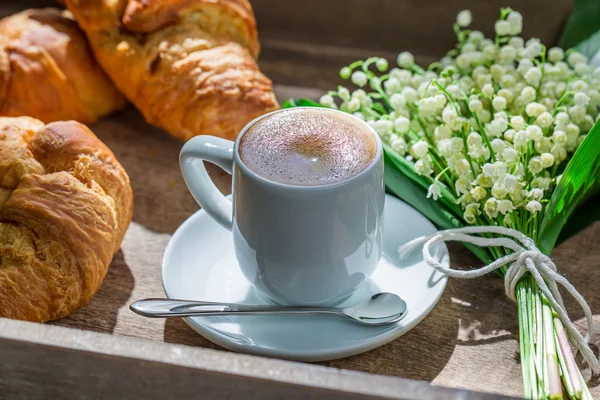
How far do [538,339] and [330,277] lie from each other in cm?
25

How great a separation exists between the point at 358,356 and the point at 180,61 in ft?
1.98

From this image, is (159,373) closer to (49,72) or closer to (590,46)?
(49,72)

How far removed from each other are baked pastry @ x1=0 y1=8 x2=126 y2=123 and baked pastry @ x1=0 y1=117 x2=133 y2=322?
0.21 meters

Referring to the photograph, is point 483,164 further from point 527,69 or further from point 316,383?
point 316,383

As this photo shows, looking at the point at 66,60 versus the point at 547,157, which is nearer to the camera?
the point at 547,157

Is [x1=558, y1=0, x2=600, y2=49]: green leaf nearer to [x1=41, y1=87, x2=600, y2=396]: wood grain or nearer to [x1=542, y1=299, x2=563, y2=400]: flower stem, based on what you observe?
[x1=41, y1=87, x2=600, y2=396]: wood grain

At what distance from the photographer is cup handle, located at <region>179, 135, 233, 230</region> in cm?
85

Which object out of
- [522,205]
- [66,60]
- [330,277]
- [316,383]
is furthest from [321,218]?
[66,60]

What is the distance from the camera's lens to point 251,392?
678mm

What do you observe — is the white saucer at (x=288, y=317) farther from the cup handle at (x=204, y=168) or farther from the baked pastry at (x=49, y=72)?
the baked pastry at (x=49, y=72)

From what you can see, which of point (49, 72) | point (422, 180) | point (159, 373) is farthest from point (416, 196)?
point (49, 72)

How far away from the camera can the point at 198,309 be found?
84 cm

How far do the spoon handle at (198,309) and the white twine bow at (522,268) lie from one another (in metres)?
0.17

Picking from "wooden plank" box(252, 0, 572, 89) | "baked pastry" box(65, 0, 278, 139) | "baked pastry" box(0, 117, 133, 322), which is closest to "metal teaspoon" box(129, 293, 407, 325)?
"baked pastry" box(0, 117, 133, 322)
